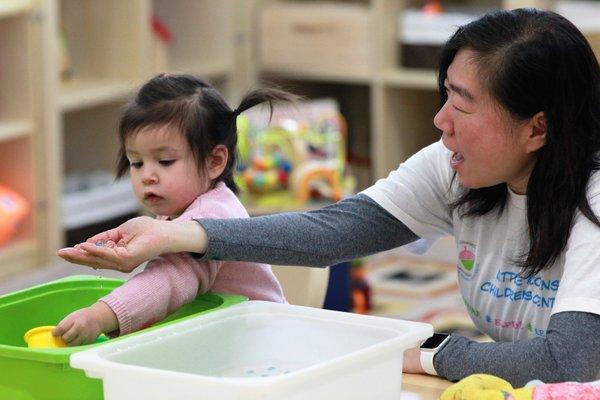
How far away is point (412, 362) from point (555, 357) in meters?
0.16

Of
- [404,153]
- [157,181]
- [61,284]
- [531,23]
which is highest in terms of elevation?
[531,23]

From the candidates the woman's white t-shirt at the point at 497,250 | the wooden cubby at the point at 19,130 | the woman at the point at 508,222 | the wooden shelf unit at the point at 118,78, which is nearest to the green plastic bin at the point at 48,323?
the woman at the point at 508,222

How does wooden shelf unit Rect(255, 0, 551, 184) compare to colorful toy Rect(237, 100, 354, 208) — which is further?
wooden shelf unit Rect(255, 0, 551, 184)

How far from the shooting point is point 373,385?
104 cm

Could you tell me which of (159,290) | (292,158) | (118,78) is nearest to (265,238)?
(159,290)

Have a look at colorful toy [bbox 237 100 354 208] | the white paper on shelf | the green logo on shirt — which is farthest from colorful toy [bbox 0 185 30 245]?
the green logo on shirt

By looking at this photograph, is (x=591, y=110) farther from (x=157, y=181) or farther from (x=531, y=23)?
(x=157, y=181)

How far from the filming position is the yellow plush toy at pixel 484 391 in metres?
1.02

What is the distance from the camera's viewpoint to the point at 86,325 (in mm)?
1146

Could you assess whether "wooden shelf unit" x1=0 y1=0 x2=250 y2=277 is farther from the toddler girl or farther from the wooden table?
the wooden table

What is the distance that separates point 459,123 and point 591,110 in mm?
147

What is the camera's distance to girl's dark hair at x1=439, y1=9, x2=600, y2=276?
1.28 m

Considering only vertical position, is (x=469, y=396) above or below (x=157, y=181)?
below

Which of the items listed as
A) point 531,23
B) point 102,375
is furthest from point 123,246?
point 531,23
